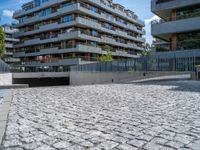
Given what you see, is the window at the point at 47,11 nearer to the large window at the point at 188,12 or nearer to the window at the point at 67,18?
the window at the point at 67,18

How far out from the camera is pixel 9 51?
74438mm

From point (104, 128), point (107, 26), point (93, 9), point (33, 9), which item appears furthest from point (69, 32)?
point (104, 128)

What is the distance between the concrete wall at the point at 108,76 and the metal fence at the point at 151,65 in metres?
0.58

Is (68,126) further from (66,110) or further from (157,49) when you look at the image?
(157,49)

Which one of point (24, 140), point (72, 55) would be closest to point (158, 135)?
point (24, 140)

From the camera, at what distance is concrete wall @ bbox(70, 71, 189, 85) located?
21047 mm

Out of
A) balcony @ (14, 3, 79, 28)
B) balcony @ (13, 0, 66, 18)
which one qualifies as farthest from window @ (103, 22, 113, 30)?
balcony @ (13, 0, 66, 18)

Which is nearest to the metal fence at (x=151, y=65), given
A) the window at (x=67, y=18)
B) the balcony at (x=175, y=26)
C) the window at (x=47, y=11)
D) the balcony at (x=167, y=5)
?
the balcony at (x=175, y=26)

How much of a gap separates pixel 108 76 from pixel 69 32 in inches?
868

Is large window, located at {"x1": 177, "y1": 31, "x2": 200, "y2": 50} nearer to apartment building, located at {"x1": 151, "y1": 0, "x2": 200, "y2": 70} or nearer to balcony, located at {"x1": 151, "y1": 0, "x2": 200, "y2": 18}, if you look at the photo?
apartment building, located at {"x1": 151, "y1": 0, "x2": 200, "y2": 70}

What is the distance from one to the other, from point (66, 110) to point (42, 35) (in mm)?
49591

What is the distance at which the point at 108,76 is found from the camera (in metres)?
25.1

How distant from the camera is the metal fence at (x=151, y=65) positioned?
19000 mm

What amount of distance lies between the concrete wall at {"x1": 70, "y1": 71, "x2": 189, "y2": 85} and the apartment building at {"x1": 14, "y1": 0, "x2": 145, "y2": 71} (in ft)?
26.1
